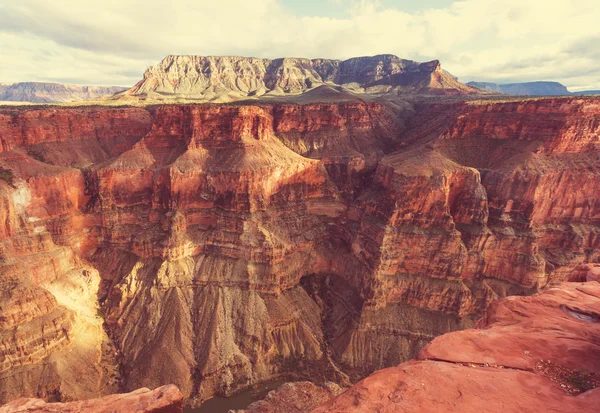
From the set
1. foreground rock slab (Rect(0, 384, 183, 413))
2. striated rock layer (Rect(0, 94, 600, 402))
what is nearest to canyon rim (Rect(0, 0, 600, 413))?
striated rock layer (Rect(0, 94, 600, 402))

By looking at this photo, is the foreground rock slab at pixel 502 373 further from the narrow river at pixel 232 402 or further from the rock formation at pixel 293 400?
the narrow river at pixel 232 402

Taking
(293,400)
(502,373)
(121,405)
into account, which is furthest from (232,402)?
(502,373)

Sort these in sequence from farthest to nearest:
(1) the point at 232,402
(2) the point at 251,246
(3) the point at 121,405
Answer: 1. (2) the point at 251,246
2. (1) the point at 232,402
3. (3) the point at 121,405

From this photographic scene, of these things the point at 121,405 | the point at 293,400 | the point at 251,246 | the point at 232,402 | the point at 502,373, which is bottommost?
the point at 232,402

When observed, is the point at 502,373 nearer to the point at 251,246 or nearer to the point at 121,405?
the point at 121,405

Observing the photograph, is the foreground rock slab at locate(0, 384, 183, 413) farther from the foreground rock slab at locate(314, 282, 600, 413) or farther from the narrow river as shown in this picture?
the narrow river

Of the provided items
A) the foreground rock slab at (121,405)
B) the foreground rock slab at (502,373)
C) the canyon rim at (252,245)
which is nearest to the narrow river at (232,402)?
the canyon rim at (252,245)
